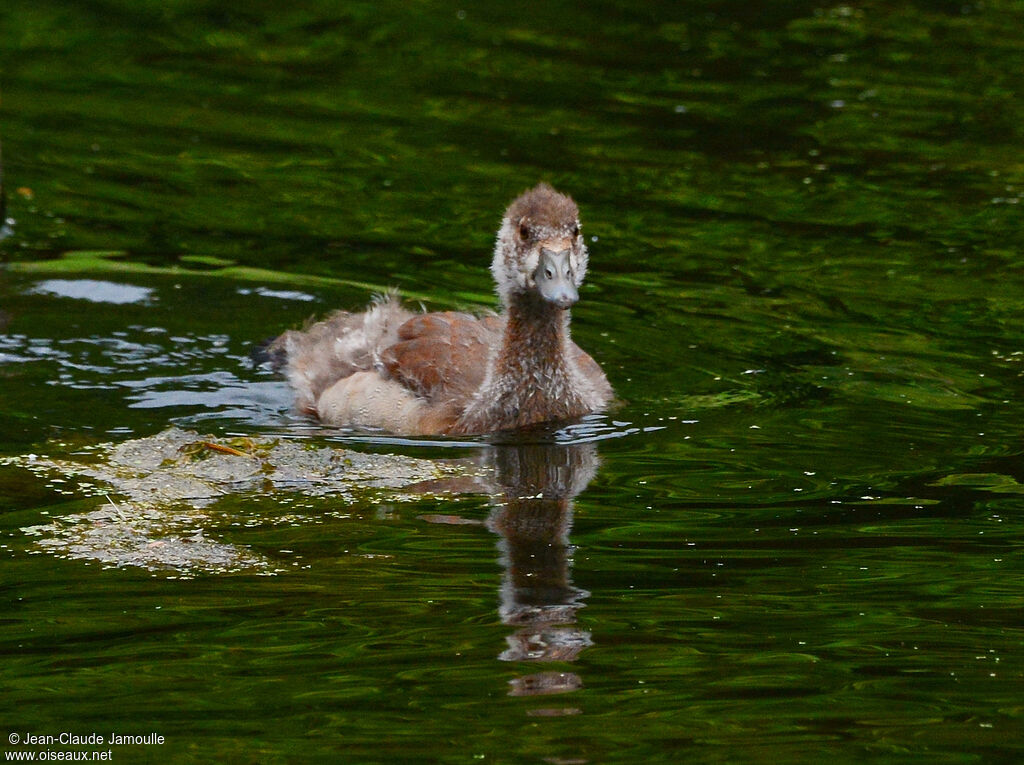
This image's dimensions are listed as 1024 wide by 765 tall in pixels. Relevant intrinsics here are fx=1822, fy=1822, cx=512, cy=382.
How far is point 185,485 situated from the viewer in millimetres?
7930

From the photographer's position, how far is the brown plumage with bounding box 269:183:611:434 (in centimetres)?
910

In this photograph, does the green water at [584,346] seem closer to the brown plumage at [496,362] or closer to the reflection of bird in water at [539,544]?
the reflection of bird in water at [539,544]

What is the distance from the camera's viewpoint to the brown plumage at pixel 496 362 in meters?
9.10

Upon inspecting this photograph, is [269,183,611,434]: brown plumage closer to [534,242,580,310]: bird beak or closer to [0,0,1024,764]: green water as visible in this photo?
[534,242,580,310]: bird beak

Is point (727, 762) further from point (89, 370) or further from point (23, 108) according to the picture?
point (23, 108)

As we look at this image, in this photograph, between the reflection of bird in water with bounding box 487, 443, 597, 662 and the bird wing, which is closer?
the reflection of bird in water with bounding box 487, 443, 597, 662

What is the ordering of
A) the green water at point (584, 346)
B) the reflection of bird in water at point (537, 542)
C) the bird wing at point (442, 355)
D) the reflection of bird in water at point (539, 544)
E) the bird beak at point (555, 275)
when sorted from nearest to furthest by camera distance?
the green water at point (584, 346), the reflection of bird in water at point (537, 542), the reflection of bird in water at point (539, 544), the bird beak at point (555, 275), the bird wing at point (442, 355)

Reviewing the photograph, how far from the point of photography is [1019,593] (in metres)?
6.55

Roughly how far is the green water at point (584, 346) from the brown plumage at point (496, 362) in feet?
0.83

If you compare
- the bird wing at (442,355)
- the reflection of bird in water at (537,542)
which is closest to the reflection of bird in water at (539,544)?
the reflection of bird in water at (537,542)

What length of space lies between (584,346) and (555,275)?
2.01 meters

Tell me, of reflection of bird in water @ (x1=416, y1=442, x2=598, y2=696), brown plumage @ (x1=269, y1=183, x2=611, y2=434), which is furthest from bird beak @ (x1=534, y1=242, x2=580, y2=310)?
reflection of bird in water @ (x1=416, y1=442, x2=598, y2=696)

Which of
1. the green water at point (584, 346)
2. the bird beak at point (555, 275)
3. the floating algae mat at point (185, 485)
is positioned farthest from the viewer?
the bird beak at point (555, 275)

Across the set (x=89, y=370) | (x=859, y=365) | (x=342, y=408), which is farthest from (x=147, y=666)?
(x=859, y=365)
